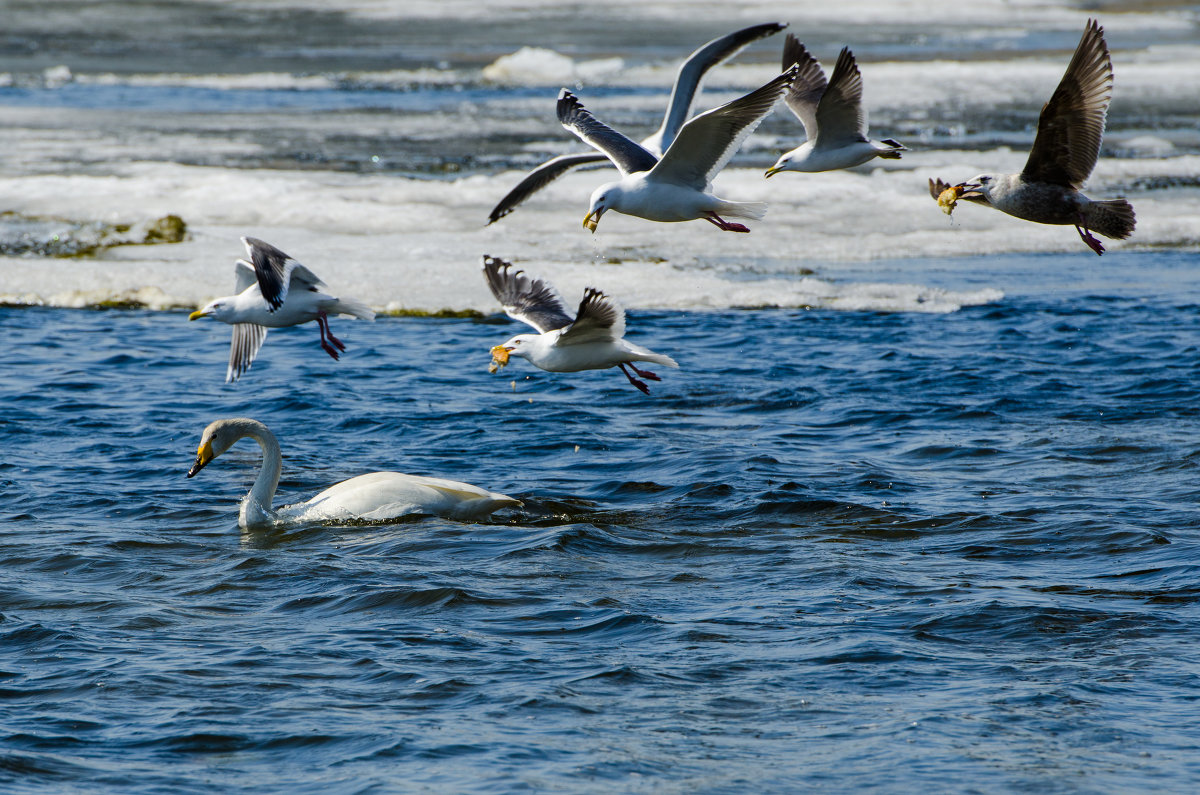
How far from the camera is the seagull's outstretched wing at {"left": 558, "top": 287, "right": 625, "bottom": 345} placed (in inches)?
320

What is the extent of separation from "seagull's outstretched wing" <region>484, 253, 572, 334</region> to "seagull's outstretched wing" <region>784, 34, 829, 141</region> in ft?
7.70

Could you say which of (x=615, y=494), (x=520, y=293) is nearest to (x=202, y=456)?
(x=520, y=293)

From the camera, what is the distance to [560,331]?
8.89m

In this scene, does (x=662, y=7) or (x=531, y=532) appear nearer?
(x=531, y=532)

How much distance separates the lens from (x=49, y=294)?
14.5 metres

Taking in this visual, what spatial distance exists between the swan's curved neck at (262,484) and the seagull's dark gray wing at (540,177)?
2.24m

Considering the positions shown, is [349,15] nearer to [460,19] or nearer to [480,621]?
[460,19]

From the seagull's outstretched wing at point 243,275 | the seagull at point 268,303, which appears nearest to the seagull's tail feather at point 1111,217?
the seagull at point 268,303

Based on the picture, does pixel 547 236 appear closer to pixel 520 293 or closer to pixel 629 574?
pixel 520 293

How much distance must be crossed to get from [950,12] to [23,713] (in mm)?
51221

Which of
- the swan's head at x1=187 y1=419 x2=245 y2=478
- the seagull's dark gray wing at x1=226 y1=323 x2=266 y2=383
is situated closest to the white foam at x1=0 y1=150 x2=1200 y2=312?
the seagull's dark gray wing at x1=226 y1=323 x2=266 y2=383

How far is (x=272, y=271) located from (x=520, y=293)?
1.71 meters

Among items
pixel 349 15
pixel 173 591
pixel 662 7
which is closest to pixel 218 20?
pixel 349 15

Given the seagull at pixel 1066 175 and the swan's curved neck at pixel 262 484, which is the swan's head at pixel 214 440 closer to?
the swan's curved neck at pixel 262 484
